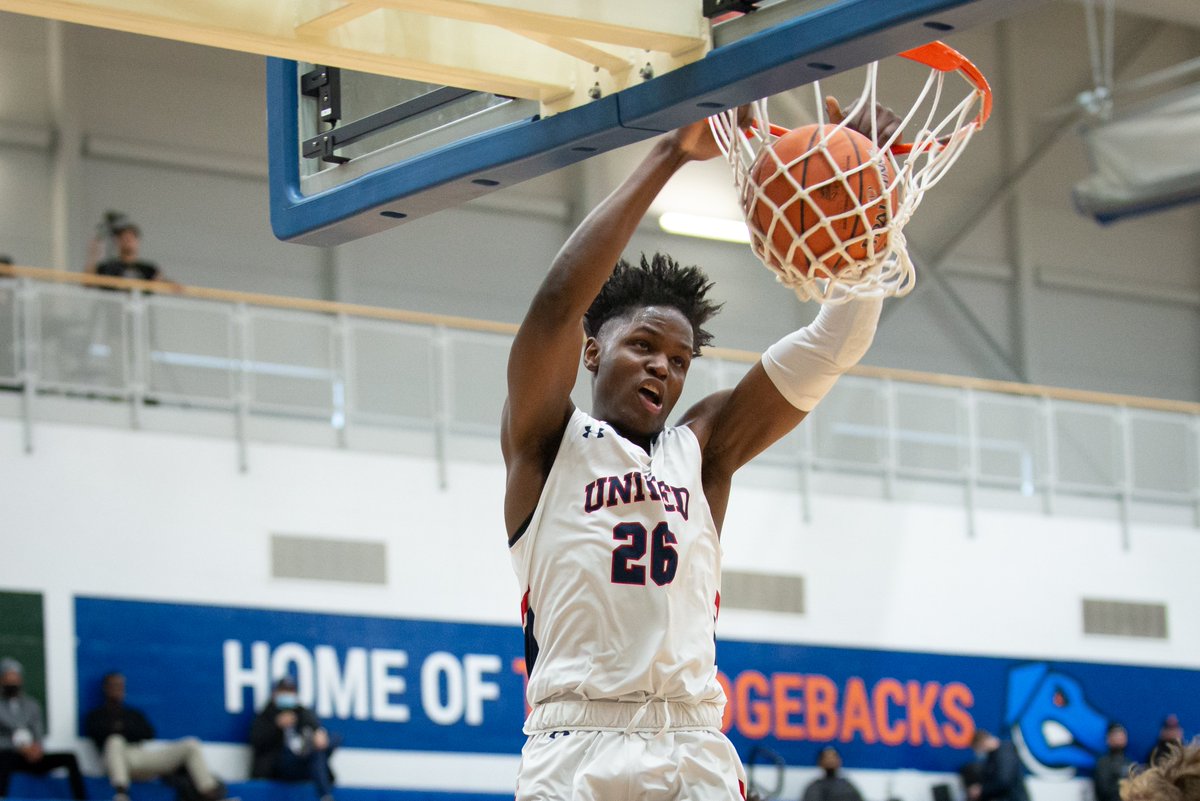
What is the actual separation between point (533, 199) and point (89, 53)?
211 inches

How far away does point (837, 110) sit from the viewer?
470 centimetres

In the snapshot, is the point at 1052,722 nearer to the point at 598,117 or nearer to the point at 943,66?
the point at 943,66

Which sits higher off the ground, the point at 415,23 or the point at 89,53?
the point at 89,53

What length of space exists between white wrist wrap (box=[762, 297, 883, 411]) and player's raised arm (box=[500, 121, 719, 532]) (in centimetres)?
60

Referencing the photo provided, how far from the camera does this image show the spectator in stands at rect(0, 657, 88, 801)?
44.2 feet

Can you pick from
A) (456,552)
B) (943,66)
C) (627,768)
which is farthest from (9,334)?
(943,66)

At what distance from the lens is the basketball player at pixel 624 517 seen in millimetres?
4336

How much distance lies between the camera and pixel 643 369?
4656 mm

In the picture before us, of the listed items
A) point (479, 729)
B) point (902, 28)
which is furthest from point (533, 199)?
point (902, 28)

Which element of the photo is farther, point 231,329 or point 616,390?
point 231,329

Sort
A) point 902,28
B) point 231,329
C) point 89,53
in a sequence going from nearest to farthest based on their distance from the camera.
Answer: point 902,28 < point 231,329 < point 89,53

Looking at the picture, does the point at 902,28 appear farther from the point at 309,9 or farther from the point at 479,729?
the point at 479,729

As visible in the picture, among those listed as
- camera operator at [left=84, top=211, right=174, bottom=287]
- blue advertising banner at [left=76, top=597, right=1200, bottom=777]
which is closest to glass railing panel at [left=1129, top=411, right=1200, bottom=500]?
blue advertising banner at [left=76, top=597, right=1200, bottom=777]

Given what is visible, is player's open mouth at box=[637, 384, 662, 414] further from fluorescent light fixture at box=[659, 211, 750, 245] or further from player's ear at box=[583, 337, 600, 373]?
fluorescent light fixture at box=[659, 211, 750, 245]
